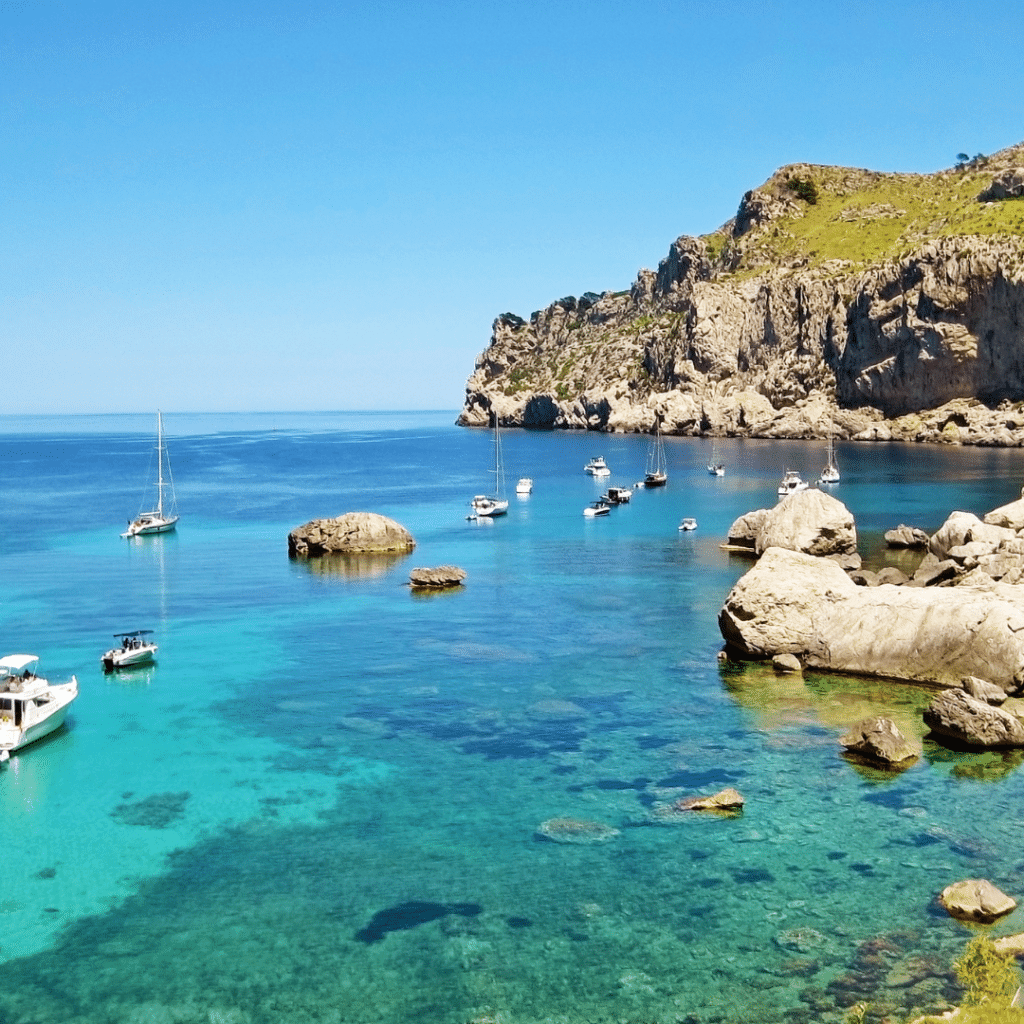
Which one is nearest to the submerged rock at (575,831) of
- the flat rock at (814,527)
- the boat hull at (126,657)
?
the boat hull at (126,657)

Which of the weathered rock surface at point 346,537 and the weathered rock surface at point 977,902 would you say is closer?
the weathered rock surface at point 977,902

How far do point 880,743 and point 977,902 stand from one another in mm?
11011

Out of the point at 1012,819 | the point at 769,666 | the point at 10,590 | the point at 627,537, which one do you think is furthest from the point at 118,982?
the point at 627,537

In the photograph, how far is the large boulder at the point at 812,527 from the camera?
72750 millimetres

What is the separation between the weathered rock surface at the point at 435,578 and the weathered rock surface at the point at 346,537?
1525cm

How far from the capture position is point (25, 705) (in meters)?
39.6

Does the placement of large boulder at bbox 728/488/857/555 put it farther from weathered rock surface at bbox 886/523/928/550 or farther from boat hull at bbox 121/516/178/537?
boat hull at bbox 121/516/178/537

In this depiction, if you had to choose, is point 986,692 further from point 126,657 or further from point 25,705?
point 126,657

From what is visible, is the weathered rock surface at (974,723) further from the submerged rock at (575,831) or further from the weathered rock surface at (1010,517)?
the weathered rock surface at (1010,517)

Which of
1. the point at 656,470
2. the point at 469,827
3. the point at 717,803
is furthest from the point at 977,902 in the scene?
the point at 656,470

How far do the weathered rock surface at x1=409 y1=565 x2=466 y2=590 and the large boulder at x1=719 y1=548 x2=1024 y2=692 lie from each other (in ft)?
80.9

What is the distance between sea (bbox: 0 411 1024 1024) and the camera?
23.4m

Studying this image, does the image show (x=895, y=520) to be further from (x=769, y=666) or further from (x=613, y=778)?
(x=613, y=778)

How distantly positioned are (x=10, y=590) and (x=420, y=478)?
3926 inches
